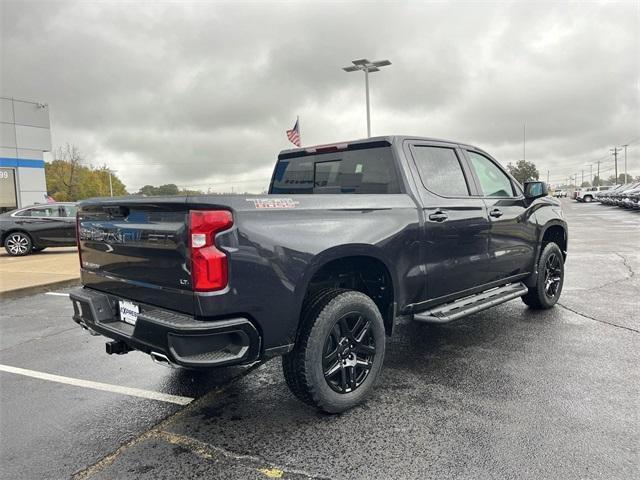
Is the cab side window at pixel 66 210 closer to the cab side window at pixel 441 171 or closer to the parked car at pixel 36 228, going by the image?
the parked car at pixel 36 228

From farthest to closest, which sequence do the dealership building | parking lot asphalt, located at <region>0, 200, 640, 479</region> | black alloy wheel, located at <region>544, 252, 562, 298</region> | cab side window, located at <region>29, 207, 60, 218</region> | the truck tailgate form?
the dealership building
cab side window, located at <region>29, 207, 60, 218</region>
black alloy wheel, located at <region>544, 252, 562, 298</region>
the truck tailgate
parking lot asphalt, located at <region>0, 200, 640, 479</region>

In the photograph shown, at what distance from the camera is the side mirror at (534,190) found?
17.5 ft

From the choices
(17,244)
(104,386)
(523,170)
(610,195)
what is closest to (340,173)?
(104,386)

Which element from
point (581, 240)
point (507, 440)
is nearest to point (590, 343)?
point (507, 440)

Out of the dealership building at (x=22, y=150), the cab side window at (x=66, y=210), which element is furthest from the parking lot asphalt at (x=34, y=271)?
the dealership building at (x=22, y=150)

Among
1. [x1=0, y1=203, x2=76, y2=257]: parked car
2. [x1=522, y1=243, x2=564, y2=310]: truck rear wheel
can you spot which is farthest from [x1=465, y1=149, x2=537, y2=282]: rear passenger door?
[x1=0, y1=203, x2=76, y2=257]: parked car

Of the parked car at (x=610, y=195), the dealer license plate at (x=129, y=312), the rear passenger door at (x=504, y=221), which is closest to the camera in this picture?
the dealer license plate at (x=129, y=312)

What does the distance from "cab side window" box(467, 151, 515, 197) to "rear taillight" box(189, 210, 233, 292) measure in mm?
3085

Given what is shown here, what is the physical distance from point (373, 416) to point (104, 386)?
2231mm

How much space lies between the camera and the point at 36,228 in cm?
1354

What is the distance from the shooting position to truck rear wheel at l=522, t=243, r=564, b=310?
5.77 m

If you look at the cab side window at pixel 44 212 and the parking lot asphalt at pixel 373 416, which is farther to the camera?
the cab side window at pixel 44 212

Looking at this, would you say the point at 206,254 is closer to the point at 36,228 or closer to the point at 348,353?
the point at 348,353

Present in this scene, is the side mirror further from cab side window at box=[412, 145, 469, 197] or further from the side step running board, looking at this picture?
cab side window at box=[412, 145, 469, 197]
